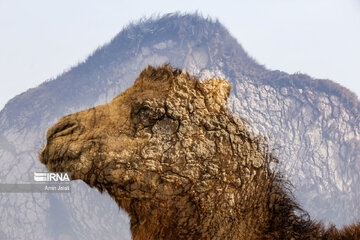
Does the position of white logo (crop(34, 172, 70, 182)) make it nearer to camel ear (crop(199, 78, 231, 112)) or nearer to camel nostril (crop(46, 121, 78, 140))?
camel nostril (crop(46, 121, 78, 140))

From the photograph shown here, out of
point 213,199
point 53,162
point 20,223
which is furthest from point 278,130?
point 20,223

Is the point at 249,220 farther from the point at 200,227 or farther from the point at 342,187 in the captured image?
the point at 342,187

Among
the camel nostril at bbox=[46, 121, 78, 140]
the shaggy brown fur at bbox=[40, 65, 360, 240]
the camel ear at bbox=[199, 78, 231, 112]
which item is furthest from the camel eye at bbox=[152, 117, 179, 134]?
the camel nostril at bbox=[46, 121, 78, 140]

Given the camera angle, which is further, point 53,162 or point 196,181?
point 53,162

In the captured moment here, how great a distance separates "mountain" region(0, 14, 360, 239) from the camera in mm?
7586

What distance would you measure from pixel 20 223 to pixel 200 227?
7.93 m

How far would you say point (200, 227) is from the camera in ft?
8.71

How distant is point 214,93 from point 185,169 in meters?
0.71

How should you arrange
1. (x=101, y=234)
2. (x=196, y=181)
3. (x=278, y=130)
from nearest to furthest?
(x=196, y=181), (x=278, y=130), (x=101, y=234)

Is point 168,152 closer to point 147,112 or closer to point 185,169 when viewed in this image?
point 185,169

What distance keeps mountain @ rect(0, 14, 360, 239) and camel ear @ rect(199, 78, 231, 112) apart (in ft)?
13.8

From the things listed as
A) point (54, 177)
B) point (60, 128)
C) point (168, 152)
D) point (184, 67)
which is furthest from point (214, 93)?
point (184, 67)

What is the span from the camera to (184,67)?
732cm

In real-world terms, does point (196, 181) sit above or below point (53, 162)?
above
